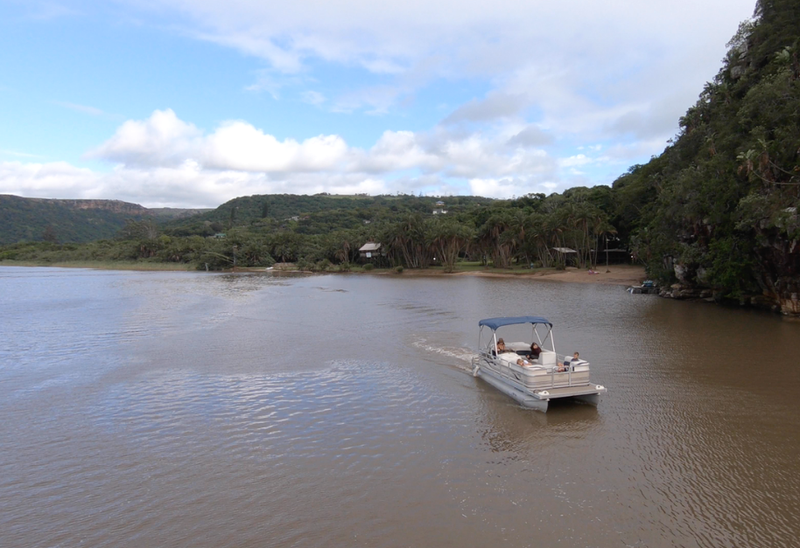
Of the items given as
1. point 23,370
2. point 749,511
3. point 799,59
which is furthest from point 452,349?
point 799,59

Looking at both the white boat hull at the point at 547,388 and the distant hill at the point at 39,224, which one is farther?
the distant hill at the point at 39,224

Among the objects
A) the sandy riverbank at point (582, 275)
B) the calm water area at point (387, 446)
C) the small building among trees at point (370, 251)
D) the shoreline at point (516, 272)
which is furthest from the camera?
the small building among trees at point (370, 251)

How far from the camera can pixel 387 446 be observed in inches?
448

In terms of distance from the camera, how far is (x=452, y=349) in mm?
21781

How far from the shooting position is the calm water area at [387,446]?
8.29 metres

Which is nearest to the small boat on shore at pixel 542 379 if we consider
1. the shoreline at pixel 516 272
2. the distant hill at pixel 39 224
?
the shoreline at pixel 516 272

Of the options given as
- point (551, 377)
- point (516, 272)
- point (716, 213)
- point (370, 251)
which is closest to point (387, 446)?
point (551, 377)

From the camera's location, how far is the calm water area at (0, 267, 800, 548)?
27.2ft

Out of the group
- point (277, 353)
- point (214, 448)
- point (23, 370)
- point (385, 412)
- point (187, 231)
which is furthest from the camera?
point (187, 231)

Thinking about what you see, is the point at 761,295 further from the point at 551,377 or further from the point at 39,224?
the point at 39,224

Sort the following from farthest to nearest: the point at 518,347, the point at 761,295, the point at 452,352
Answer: the point at 761,295 → the point at 452,352 → the point at 518,347

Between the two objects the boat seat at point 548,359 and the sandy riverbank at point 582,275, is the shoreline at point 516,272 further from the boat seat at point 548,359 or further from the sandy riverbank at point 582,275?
the boat seat at point 548,359

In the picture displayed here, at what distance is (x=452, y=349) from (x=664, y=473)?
12.2m

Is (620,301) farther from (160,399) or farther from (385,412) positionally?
(160,399)
